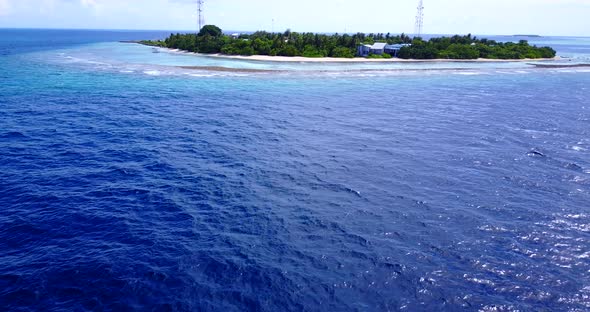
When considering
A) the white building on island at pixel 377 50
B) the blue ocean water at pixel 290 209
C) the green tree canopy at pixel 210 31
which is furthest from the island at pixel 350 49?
the blue ocean water at pixel 290 209

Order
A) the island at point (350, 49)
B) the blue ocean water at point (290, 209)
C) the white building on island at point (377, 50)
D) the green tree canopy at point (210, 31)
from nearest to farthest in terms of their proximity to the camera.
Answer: the blue ocean water at point (290, 209) < the island at point (350, 49) < the white building on island at point (377, 50) < the green tree canopy at point (210, 31)

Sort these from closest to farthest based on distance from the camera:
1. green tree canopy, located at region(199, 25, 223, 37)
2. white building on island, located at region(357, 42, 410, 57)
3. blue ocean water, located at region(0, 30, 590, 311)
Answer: blue ocean water, located at region(0, 30, 590, 311) < white building on island, located at region(357, 42, 410, 57) < green tree canopy, located at region(199, 25, 223, 37)

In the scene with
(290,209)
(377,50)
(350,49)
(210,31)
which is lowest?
(290,209)

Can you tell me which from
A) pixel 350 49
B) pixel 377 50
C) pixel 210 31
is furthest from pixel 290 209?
pixel 210 31

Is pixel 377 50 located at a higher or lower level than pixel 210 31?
lower

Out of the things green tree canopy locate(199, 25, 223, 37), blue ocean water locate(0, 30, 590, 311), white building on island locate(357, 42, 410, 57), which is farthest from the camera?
green tree canopy locate(199, 25, 223, 37)

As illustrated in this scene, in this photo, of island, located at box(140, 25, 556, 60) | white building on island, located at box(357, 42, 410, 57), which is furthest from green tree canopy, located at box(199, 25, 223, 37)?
white building on island, located at box(357, 42, 410, 57)

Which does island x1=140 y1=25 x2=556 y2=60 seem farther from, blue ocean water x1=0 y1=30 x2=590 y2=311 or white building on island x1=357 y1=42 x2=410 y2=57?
blue ocean water x1=0 y1=30 x2=590 y2=311

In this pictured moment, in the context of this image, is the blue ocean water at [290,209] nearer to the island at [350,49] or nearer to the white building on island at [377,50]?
the island at [350,49]

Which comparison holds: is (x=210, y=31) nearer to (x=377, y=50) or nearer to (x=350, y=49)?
(x=350, y=49)
